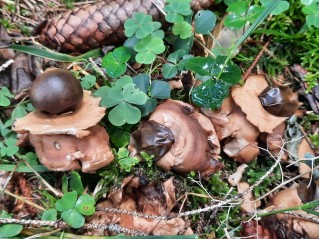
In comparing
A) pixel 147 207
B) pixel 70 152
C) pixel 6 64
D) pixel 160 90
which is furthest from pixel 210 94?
pixel 6 64

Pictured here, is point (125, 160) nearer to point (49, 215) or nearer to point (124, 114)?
point (124, 114)

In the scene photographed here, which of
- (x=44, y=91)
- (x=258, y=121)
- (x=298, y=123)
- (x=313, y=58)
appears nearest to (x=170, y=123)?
(x=258, y=121)

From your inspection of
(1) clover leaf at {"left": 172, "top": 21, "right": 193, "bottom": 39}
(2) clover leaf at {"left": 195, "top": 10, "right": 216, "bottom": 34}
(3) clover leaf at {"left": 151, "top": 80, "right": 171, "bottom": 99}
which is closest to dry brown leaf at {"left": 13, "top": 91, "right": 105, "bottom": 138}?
(3) clover leaf at {"left": 151, "top": 80, "right": 171, "bottom": 99}

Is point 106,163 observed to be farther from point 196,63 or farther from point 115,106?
point 196,63

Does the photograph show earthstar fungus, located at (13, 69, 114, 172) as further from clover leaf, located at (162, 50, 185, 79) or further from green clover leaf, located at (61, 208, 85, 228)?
clover leaf, located at (162, 50, 185, 79)

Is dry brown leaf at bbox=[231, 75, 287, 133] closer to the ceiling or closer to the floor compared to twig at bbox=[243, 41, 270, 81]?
closer to the floor

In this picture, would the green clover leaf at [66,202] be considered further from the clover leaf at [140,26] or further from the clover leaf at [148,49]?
the clover leaf at [140,26]

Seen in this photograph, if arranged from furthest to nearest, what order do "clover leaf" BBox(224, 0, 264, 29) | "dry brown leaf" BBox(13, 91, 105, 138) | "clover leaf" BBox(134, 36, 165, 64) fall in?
"clover leaf" BBox(224, 0, 264, 29)
"clover leaf" BBox(134, 36, 165, 64)
"dry brown leaf" BBox(13, 91, 105, 138)
